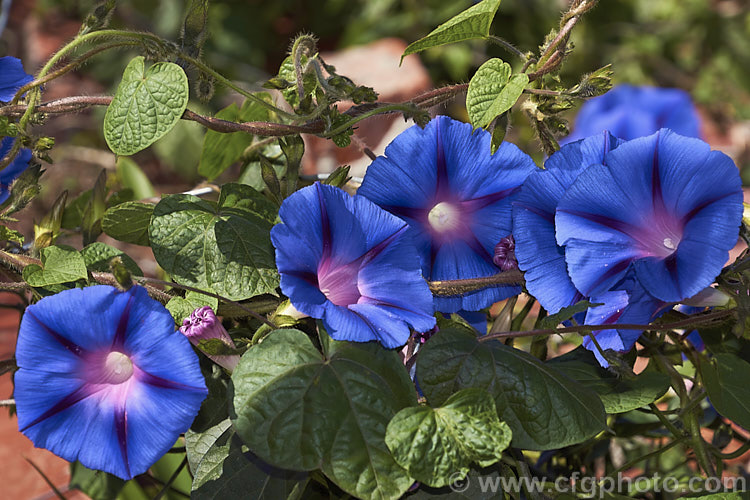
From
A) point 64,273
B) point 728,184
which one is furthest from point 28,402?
point 728,184

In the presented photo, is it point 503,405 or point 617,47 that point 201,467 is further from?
point 617,47

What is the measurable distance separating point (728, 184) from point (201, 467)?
1.46 ft

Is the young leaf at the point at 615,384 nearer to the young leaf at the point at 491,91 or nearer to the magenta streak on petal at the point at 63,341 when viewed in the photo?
the young leaf at the point at 491,91

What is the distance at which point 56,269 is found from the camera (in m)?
0.60

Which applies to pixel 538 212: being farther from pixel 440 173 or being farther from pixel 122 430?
pixel 122 430

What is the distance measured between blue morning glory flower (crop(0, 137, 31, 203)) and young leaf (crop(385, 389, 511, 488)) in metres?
0.47

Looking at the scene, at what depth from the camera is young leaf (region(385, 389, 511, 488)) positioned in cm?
50

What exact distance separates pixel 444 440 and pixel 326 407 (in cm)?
9

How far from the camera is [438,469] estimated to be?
50 centimetres

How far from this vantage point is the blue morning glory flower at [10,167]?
0.72m

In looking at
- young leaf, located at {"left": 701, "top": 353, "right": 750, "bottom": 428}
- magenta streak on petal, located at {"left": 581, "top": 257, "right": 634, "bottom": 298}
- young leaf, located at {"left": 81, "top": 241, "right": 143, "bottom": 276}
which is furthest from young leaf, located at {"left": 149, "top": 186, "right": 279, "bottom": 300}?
young leaf, located at {"left": 701, "top": 353, "right": 750, "bottom": 428}

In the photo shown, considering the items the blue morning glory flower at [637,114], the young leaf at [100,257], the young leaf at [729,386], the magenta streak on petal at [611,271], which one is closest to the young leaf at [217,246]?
the young leaf at [100,257]

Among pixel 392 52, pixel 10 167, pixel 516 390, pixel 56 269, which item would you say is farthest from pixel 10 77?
pixel 392 52

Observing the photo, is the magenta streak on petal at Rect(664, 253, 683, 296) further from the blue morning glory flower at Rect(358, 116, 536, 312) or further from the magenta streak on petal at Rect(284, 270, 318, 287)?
the magenta streak on petal at Rect(284, 270, 318, 287)
